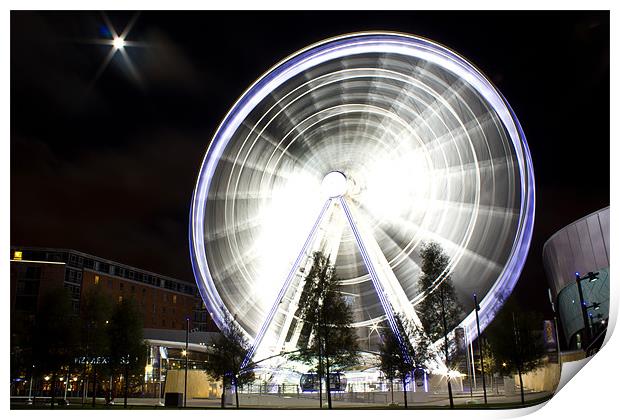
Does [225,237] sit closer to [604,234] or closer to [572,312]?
[604,234]

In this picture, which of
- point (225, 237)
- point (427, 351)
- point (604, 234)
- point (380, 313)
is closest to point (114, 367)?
point (225, 237)

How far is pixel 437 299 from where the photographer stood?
18.5m

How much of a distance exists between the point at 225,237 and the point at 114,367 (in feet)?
29.9

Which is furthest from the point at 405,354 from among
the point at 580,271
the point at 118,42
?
the point at 580,271

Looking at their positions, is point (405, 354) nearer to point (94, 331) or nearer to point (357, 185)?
point (357, 185)

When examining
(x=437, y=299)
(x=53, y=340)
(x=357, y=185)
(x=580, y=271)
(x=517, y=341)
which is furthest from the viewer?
(x=580, y=271)

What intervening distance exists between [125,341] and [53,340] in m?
2.56

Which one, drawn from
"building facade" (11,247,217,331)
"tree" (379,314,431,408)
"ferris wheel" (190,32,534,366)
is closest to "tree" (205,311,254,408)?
"ferris wheel" (190,32,534,366)

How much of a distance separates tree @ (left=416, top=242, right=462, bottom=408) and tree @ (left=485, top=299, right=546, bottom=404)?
309cm

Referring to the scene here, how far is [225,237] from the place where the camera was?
17.9 metres

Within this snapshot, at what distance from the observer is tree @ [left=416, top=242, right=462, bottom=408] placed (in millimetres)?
17516

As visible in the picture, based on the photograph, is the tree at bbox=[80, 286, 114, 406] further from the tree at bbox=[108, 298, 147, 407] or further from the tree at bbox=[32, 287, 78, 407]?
the tree at bbox=[32, 287, 78, 407]

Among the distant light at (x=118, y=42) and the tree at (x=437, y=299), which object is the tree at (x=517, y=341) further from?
the distant light at (x=118, y=42)
